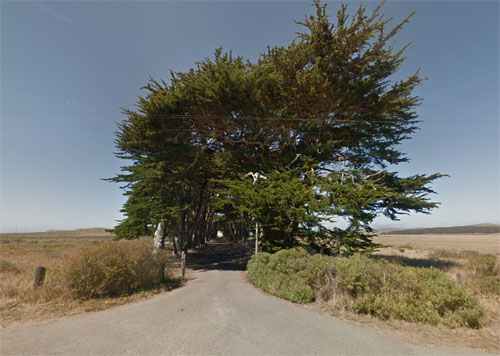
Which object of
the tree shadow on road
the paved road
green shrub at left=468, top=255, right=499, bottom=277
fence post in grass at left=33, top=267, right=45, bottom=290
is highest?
fence post in grass at left=33, top=267, right=45, bottom=290

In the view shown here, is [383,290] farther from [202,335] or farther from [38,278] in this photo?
[38,278]

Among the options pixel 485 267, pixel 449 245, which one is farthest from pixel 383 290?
pixel 449 245

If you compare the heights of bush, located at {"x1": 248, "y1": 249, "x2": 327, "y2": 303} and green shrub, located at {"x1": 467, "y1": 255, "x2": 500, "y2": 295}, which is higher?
bush, located at {"x1": 248, "y1": 249, "x2": 327, "y2": 303}

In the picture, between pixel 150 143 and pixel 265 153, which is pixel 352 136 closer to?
pixel 265 153

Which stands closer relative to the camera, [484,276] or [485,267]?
[484,276]

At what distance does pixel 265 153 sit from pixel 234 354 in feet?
50.9

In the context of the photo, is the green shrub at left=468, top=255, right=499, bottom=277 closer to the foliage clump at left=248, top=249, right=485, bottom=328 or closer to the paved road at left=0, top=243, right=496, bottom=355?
the foliage clump at left=248, top=249, right=485, bottom=328

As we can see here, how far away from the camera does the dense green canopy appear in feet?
43.4

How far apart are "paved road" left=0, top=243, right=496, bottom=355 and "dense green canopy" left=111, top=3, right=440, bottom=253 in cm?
754

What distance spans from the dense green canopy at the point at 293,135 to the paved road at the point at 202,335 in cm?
754

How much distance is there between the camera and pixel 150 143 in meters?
16.3

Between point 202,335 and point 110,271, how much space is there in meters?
4.87

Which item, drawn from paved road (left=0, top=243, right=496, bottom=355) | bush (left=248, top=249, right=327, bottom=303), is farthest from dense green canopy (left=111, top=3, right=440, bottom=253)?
paved road (left=0, top=243, right=496, bottom=355)

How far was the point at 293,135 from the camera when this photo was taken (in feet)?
56.6
